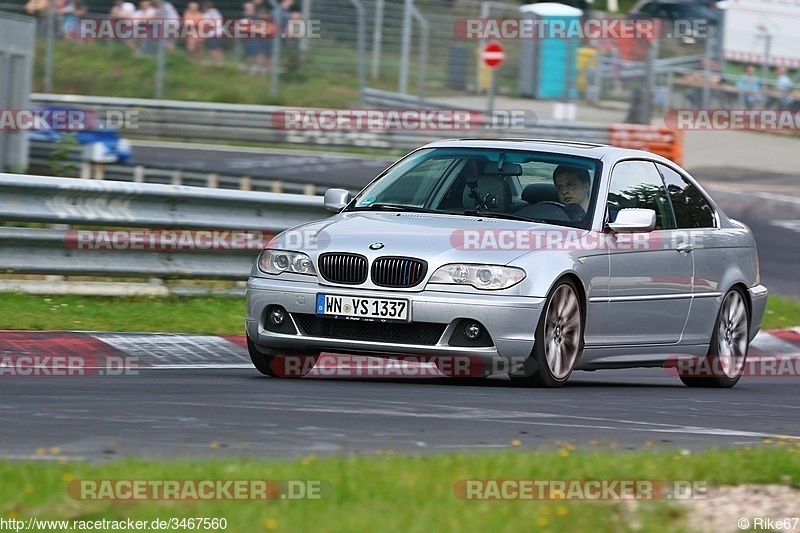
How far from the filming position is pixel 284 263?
340 inches

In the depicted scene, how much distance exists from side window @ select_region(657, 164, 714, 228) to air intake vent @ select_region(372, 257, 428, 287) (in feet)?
8.13

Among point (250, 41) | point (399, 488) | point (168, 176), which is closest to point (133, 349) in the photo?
point (399, 488)

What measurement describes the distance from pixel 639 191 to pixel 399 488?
A: 5255 mm

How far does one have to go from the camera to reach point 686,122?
31.6m

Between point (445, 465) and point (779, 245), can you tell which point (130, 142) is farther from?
point (445, 465)

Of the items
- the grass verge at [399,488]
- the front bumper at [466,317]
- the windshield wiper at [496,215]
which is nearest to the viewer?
the grass verge at [399,488]

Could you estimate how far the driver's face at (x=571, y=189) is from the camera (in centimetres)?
919

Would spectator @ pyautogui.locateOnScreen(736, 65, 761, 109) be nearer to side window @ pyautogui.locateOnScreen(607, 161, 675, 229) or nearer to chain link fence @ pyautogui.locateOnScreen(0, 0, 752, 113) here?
chain link fence @ pyautogui.locateOnScreen(0, 0, 752, 113)

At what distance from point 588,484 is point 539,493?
10.1 inches

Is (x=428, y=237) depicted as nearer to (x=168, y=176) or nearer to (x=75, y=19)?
(x=168, y=176)

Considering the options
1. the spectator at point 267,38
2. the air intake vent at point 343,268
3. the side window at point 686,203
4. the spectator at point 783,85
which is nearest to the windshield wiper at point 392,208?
the air intake vent at point 343,268

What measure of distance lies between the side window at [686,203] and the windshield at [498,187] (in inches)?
37.5

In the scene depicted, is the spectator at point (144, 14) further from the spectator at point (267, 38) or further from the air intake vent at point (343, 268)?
the air intake vent at point (343, 268)

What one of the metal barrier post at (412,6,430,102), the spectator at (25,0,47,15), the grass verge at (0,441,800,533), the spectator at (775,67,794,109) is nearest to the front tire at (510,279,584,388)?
the grass verge at (0,441,800,533)
